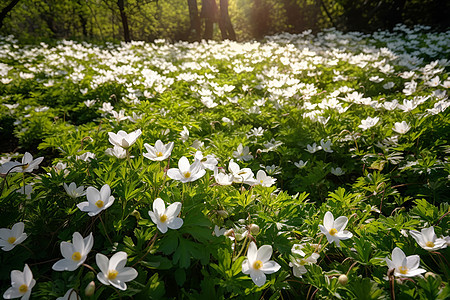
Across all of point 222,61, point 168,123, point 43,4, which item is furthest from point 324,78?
point 43,4

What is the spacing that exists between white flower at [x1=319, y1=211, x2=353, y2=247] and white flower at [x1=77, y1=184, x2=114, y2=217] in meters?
1.23

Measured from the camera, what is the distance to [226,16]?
15531mm

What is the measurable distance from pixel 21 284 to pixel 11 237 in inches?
14.1

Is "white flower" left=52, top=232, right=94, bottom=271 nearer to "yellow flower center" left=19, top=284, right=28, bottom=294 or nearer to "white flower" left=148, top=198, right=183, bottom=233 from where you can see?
"yellow flower center" left=19, top=284, right=28, bottom=294

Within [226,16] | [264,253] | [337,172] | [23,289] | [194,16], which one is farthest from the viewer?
[226,16]

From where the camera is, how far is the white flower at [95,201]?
1.39 metres

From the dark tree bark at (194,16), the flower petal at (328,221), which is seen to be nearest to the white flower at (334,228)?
the flower petal at (328,221)

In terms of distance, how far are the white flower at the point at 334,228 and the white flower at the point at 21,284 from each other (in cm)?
148

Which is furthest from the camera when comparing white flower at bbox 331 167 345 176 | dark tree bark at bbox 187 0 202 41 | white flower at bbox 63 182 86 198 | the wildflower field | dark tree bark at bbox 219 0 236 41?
dark tree bark at bbox 219 0 236 41

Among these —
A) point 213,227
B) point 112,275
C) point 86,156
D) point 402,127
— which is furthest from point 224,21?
point 112,275

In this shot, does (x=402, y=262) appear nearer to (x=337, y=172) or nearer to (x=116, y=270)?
(x=116, y=270)

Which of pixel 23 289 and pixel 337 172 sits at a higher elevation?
pixel 23 289

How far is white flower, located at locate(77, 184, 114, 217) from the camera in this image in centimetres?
139

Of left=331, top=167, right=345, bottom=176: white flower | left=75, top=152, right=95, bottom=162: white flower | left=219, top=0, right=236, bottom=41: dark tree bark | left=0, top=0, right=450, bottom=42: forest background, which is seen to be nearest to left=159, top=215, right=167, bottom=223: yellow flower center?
left=75, top=152, right=95, bottom=162: white flower
